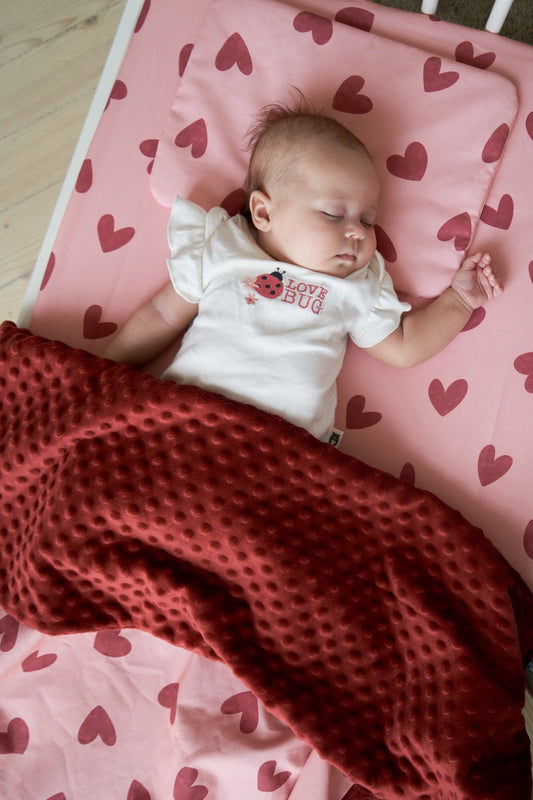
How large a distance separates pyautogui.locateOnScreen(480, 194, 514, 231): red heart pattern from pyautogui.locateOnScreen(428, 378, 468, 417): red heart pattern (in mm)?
263

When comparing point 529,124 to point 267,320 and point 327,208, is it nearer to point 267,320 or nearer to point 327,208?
point 327,208

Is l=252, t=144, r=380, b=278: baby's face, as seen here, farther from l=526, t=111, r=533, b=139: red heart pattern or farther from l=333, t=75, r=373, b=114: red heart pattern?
l=526, t=111, r=533, b=139: red heart pattern

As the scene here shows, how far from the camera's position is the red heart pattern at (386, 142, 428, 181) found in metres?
1.07

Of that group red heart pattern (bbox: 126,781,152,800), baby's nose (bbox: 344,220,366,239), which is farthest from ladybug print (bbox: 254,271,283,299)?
red heart pattern (bbox: 126,781,152,800)

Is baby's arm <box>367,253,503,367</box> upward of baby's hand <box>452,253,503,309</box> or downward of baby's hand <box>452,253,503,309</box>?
downward

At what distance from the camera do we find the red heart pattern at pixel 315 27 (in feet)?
3.58

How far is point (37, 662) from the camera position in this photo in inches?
39.1

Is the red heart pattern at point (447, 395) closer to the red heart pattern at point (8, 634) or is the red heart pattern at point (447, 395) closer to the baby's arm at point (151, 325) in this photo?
the baby's arm at point (151, 325)

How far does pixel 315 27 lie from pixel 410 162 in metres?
0.28

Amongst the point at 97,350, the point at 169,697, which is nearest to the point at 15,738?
the point at 169,697

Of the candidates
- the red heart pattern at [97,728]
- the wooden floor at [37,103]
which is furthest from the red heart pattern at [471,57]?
the red heart pattern at [97,728]

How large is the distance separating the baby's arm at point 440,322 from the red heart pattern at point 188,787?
0.67 meters

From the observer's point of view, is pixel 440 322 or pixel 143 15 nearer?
pixel 440 322

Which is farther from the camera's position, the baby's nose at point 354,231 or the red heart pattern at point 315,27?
the red heart pattern at point 315,27
